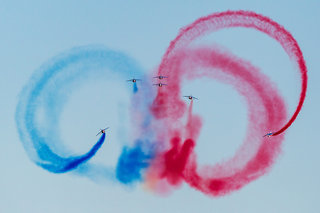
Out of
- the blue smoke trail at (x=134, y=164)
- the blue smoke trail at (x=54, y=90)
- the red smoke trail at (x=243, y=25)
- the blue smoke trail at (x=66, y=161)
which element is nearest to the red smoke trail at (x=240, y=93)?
the red smoke trail at (x=243, y=25)

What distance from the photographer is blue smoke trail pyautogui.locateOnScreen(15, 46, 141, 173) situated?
5566 mm

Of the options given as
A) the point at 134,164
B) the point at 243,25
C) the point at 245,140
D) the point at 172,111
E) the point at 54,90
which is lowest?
the point at 134,164

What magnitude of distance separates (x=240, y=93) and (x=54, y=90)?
3.38 meters

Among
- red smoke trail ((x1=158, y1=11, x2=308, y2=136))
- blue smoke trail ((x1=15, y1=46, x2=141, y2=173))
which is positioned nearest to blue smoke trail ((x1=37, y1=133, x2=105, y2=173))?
blue smoke trail ((x1=15, y1=46, x2=141, y2=173))

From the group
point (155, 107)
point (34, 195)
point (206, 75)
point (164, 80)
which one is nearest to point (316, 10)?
point (206, 75)

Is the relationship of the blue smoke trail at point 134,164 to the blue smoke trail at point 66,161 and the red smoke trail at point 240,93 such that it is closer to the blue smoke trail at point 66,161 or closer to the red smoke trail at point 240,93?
the red smoke trail at point 240,93

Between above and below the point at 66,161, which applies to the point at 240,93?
Answer: above

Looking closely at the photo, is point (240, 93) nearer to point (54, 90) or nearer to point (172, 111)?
point (172, 111)

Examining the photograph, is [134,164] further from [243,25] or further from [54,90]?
[243,25]

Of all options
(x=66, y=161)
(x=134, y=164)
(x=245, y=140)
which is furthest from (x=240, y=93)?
(x=66, y=161)

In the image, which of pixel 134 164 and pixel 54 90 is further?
pixel 54 90

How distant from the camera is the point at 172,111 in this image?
5496mm

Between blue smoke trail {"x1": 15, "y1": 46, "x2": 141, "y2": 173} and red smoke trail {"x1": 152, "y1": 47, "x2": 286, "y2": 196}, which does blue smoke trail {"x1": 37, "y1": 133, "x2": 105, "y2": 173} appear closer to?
blue smoke trail {"x1": 15, "y1": 46, "x2": 141, "y2": 173}

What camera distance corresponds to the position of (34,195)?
221 inches
